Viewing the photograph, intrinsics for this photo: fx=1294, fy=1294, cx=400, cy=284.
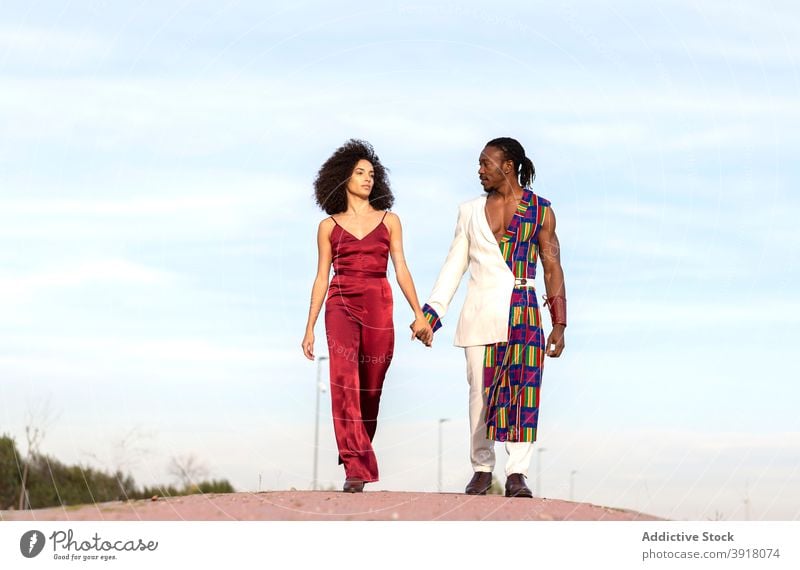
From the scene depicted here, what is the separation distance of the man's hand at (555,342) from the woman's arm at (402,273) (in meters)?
1.14

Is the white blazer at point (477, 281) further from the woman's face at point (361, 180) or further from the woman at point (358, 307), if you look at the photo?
the woman's face at point (361, 180)

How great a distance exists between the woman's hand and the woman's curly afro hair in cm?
126

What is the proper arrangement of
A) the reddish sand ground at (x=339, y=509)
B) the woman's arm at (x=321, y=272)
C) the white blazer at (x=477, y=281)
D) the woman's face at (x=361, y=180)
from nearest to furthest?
the reddish sand ground at (x=339, y=509), the white blazer at (x=477, y=281), the woman's arm at (x=321, y=272), the woman's face at (x=361, y=180)

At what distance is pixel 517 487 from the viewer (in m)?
11.8

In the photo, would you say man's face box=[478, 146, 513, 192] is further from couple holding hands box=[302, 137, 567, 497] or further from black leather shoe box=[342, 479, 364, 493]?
black leather shoe box=[342, 479, 364, 493]

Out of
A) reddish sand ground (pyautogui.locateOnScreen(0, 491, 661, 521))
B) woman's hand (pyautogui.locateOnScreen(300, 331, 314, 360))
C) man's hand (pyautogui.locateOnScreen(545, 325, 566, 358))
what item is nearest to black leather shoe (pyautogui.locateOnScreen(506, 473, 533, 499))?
reddish sand ground (pyautogui.locateOnScreen(0, 491, 661, 521))

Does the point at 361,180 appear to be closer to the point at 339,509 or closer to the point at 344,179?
the point at 344,179

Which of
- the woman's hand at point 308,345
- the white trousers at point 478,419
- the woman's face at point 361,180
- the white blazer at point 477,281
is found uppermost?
the woman's face at point 361,180

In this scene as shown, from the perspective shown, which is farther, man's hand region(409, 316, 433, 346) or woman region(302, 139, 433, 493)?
woman region(302, 139, 433, 493)

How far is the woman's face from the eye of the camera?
41.9ft

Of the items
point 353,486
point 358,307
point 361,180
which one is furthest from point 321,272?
point 353,486

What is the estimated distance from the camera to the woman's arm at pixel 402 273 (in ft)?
40.5

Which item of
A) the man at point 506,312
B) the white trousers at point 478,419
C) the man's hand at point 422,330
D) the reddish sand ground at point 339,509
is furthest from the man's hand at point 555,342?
the reddish sand ground at point 339,509
